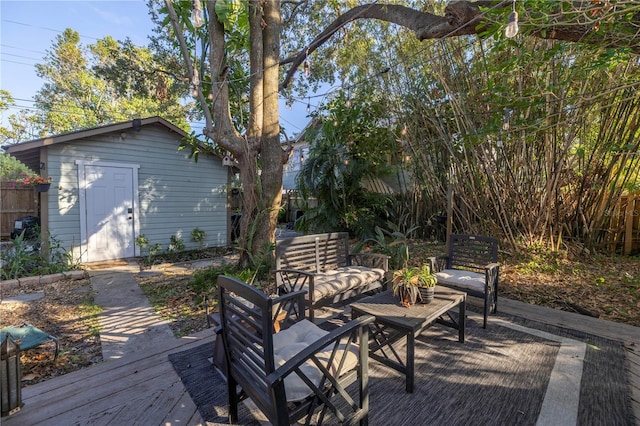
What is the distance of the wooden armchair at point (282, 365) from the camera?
1170 millimetres

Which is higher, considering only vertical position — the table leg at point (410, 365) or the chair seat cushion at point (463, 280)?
the chair seat cushion at point (463, 280)

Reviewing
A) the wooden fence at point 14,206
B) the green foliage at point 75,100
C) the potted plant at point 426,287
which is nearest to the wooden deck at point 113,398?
the potted plant at point 426,287

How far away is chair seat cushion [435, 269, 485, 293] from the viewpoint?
2742 millimetres

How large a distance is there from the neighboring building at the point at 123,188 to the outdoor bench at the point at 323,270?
4.47 metres

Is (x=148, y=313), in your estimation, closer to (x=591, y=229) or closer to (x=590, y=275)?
(x=590, y=275)

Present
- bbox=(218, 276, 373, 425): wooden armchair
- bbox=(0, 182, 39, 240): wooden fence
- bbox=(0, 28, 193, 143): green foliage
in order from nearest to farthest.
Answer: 1. bbox=(218, 276, 373, 425): wooden armchair
2. bbox=(0, 182, 39, 240): wooden fence
3. bbox=(0, 28, 193, 143): green foliage

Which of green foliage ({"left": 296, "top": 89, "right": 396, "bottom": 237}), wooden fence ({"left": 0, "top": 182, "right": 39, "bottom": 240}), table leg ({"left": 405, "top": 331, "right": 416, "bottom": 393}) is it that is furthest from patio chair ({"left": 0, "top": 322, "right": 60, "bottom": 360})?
wooden fence ({"left": 0, "top": 182, "right": 39, "bottom": 240})

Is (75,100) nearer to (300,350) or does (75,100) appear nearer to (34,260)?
(34,260)

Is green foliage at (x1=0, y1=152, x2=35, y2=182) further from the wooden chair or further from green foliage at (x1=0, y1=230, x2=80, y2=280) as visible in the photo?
the wooden chair

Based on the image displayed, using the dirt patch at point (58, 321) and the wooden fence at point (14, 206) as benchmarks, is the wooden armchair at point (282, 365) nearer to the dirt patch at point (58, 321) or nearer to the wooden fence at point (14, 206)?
the dirt patch at point (58, 321)

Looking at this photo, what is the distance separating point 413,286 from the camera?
85.9 inches

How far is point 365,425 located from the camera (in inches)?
58.3

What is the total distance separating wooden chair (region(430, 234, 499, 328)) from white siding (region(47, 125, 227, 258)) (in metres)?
5.64

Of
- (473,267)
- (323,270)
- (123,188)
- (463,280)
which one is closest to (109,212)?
(123,188)
